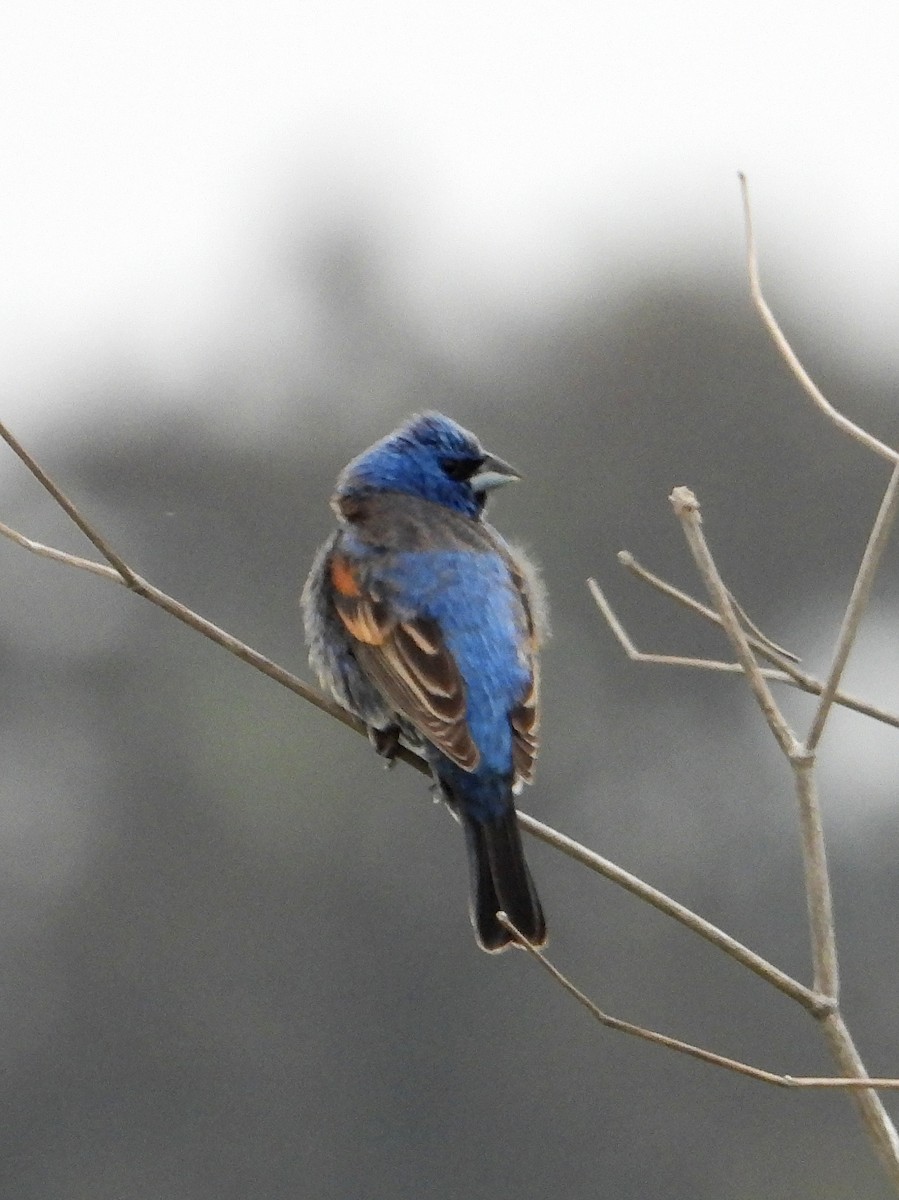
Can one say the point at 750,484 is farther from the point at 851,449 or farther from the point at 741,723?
the point at 741,723

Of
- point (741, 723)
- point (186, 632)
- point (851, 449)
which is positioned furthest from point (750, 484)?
point (186, 632)

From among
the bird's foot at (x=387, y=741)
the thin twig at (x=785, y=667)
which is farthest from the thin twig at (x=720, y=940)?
the bird's foot at (x=387, y=741)

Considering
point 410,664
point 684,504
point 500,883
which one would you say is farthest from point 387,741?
point 684,504

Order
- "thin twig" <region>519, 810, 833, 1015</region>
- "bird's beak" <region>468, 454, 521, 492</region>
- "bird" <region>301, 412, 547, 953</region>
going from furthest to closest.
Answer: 1. "bird's beak" <region>468, 454, 521, 492</region>
2. "bird" <region>301, 412, 547, 953</region>
3. "thin twig" <region>519, 810, 833, 1015</region>

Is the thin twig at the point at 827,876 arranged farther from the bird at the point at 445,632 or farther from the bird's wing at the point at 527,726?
the bird's wing at the point at 527,726

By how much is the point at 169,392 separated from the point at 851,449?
34.3ft

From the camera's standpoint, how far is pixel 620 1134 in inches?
1470

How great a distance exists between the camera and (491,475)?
7211 mm

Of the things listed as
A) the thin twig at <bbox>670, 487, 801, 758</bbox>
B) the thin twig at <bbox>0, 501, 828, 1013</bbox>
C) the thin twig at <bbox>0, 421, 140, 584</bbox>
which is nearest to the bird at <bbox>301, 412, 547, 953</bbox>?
the thin twig at <bbox>0, 501, 828, 1013</bbox>

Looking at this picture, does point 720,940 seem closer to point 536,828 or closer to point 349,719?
point 536,828

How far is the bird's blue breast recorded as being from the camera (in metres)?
6.19

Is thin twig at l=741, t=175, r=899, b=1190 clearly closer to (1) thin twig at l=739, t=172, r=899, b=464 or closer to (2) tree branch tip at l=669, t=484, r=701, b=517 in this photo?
(1) thin twig at l=739, t=172, r=899, b=464

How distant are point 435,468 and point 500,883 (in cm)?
166

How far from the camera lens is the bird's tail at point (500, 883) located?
19.0 feet
